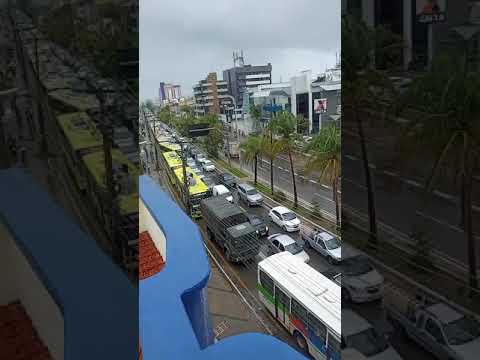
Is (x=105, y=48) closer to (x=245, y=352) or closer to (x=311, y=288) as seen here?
(x=245, y=352)

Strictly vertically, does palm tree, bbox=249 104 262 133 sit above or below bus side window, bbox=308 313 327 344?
above

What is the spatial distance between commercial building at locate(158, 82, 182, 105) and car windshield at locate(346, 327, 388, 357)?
15.0 feet

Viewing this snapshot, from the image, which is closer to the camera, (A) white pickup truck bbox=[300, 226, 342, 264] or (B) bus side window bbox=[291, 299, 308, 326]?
(B) bus side window bbox=[291, 299, 308, 326]

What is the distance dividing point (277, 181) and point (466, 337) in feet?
15.3

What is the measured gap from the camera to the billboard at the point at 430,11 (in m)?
0.66

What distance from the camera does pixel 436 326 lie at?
69 cm

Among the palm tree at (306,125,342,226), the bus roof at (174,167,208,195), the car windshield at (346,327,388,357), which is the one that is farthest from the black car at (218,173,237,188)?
the car windshield at (346,327,388,357)

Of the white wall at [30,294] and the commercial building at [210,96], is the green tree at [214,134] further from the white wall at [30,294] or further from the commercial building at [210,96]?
the white wall at [30,294]

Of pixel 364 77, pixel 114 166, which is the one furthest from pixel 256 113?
pixel 114 166

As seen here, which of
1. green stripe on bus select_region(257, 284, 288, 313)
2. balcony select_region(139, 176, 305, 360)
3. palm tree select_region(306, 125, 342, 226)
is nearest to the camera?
balcony select_region(139, 176, 305, 360)

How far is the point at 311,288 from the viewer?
282 cm

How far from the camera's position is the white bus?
2.48 metres

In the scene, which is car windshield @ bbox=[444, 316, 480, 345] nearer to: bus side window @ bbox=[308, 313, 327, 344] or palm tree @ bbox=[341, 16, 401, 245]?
palm tree @ bbox=[341, 16, 401, 245]

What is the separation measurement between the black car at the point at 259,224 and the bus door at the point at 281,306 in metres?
1.50
